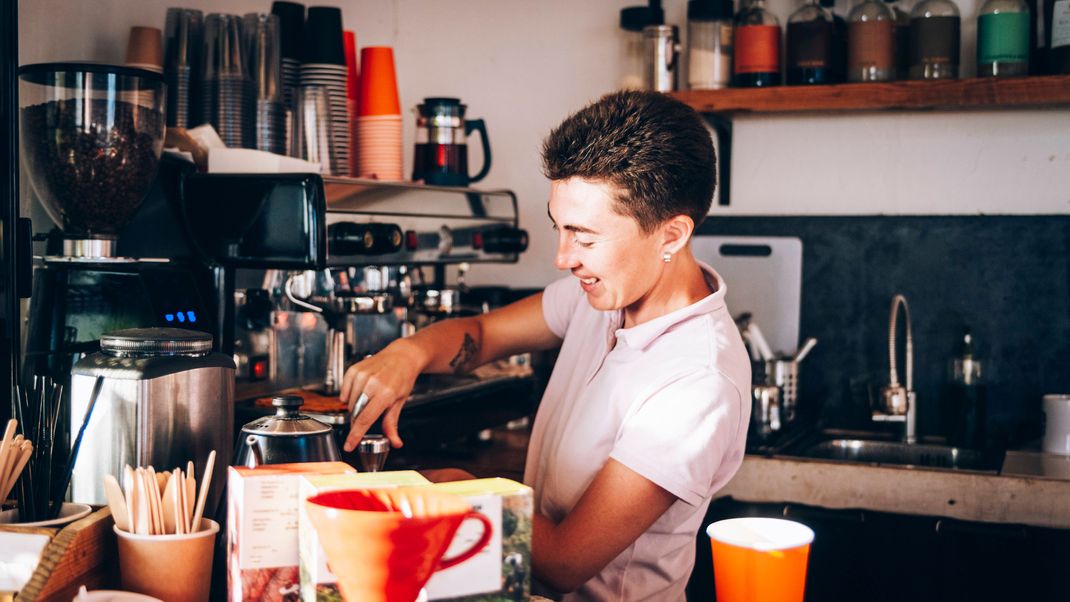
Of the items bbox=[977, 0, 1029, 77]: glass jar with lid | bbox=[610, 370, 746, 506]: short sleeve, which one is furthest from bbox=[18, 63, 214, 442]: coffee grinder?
bbox=[977, 0, 1029, 77]: glass jar with lid

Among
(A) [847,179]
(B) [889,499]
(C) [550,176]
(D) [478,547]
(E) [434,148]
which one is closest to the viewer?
(D) [478,547]

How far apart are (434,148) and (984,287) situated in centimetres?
152

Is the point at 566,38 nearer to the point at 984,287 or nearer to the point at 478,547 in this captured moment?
the point at 984,287

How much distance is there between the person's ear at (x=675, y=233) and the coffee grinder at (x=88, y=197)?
877 mm

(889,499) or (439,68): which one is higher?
(439,68)

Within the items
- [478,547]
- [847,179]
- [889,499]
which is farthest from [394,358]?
[847,179]

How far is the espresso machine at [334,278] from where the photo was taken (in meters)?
2.07

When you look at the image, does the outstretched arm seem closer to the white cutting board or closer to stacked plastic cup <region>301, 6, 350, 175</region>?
stacked plastic cup <region>301, 6, 350, 175</region>

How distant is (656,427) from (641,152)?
0.39 metres

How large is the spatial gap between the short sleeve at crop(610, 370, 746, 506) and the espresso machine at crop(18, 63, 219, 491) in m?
0.86

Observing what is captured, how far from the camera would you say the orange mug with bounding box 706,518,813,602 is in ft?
3.79

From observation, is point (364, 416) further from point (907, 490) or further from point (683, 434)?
point (907, 490)

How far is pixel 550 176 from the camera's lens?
1.66m

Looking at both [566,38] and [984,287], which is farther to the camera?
[566,38]
